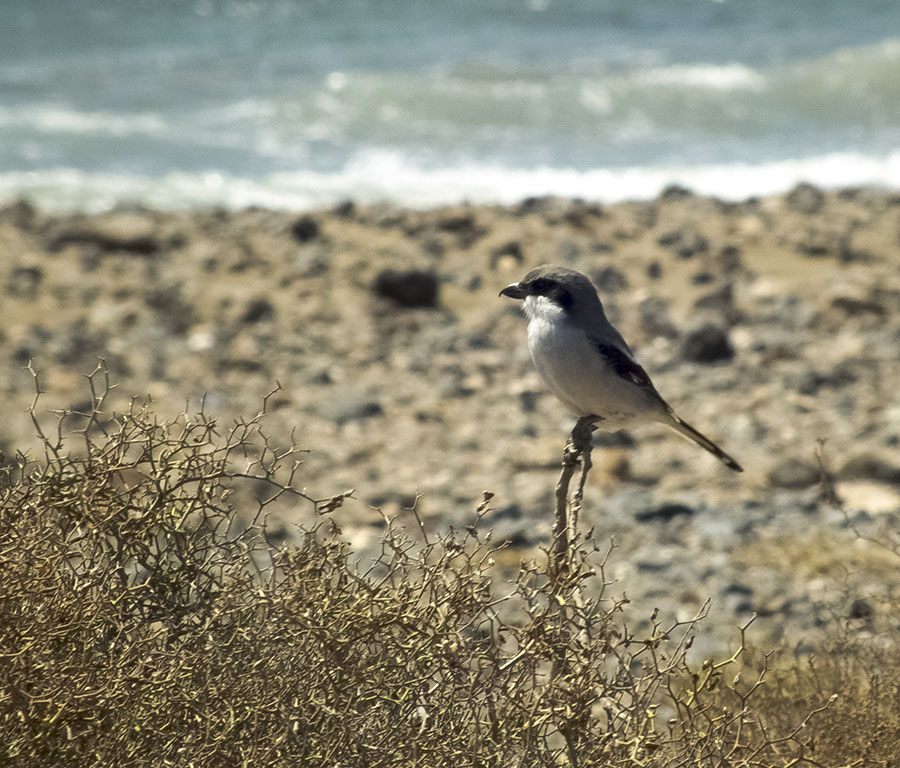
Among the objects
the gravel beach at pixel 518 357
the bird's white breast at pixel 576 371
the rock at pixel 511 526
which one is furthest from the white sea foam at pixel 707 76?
the bird's white breast at pixel 576 371

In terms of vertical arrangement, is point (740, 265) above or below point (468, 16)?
below

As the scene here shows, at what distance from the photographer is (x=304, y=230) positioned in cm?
1129

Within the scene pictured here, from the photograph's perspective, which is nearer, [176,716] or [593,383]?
[176,716]

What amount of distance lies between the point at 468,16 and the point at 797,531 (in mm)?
25059

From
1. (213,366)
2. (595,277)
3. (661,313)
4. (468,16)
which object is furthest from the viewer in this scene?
(468,16)

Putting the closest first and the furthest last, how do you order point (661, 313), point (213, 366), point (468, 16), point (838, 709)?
point (838, 709), point (213, 366), point (661, 313), point (468, 16)

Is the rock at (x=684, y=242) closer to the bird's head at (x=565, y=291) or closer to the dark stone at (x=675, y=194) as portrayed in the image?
the dark stone at (x=675, y=194)

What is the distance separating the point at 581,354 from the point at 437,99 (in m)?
18.5

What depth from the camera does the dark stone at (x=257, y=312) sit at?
369 inches

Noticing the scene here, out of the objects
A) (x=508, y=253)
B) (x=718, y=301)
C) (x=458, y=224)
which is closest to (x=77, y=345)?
(x=508, y=253)

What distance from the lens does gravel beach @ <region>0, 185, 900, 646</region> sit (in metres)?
6.39

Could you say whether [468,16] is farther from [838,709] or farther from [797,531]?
[838,709]

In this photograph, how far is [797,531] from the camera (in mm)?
6297

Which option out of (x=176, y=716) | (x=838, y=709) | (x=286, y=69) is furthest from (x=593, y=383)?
(x=286, y=69)
